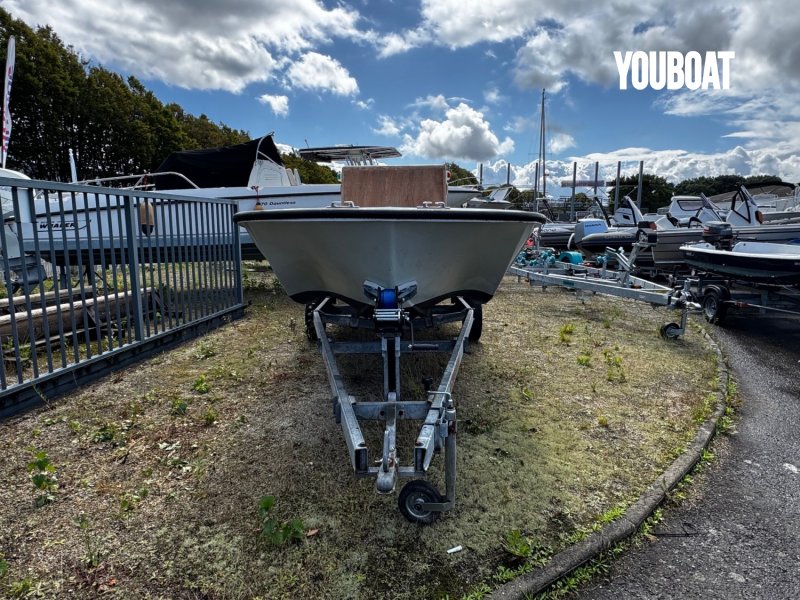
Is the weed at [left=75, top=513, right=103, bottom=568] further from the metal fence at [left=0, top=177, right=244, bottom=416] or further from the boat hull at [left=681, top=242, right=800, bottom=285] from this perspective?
the boat hull at [left=681, top=242, right=800, bottom=285]

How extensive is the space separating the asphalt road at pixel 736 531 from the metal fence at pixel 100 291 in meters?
3.75

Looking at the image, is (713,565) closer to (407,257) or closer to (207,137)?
(407,257)

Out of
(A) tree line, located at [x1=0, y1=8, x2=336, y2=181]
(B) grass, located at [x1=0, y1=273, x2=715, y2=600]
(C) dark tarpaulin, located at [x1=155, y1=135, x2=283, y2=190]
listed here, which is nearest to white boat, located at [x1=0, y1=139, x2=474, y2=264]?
(C) dark tarpaulin, located at [x1=155, y1=135, x2=283, y2=190]

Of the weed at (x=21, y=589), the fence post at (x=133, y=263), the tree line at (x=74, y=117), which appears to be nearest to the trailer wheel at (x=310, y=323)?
the fence post at (x=133, y=263)

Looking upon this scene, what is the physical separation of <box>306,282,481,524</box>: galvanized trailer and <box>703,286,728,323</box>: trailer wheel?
4.30 metres

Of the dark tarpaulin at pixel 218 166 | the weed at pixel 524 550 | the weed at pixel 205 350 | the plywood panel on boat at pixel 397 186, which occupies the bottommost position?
the weed at pixel 524 550

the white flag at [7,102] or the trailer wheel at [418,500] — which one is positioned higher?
the white flag at [7,102]

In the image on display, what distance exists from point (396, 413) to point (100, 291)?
4.80 metres

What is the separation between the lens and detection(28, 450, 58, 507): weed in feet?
7.59

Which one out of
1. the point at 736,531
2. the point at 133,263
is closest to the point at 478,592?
the point at 736,531

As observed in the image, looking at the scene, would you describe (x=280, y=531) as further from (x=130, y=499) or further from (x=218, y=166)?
(x=218, y=166)

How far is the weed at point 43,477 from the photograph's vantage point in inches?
91.1

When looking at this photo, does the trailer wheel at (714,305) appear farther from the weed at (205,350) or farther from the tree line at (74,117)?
the tree line at (74,117)

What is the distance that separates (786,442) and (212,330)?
213 inches
